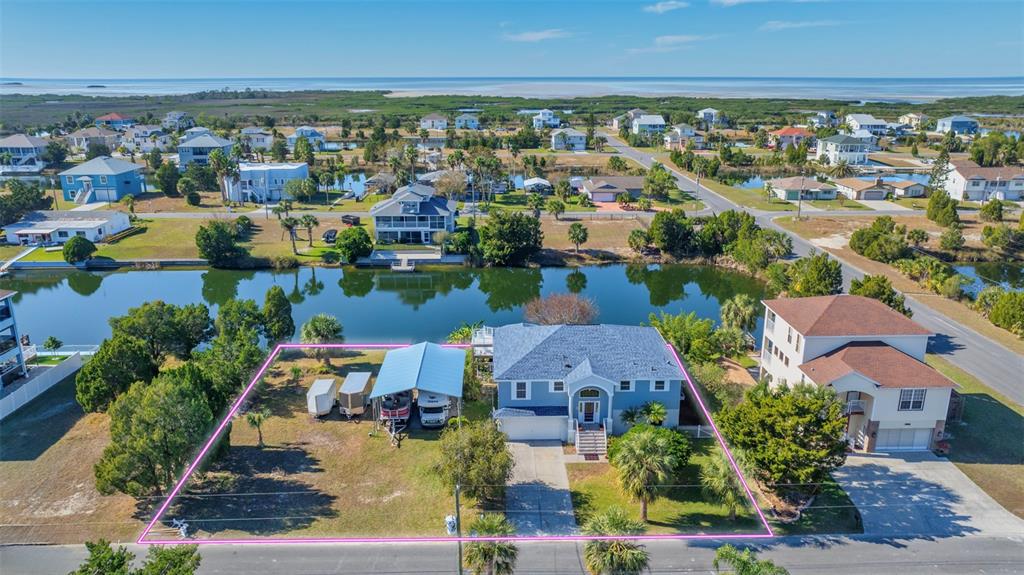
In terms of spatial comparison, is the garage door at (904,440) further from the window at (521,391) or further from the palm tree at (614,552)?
the palm tree at (614,552)

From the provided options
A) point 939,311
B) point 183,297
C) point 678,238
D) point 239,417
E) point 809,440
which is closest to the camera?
point 809,440

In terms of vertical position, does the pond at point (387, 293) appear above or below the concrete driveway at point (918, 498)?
below

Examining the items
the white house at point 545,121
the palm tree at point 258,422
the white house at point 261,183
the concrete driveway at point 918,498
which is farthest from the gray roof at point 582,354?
the white house at point 545,121

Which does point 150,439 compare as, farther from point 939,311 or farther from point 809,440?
point 939,311

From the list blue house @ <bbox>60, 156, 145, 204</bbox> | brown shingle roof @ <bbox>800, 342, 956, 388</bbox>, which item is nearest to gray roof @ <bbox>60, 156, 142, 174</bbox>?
blue house @ <bbox>60, 156, 145, 204</bbox>

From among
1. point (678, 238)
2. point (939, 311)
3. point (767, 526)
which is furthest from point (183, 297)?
point (939, 311)

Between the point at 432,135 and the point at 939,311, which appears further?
the point at 432,135
